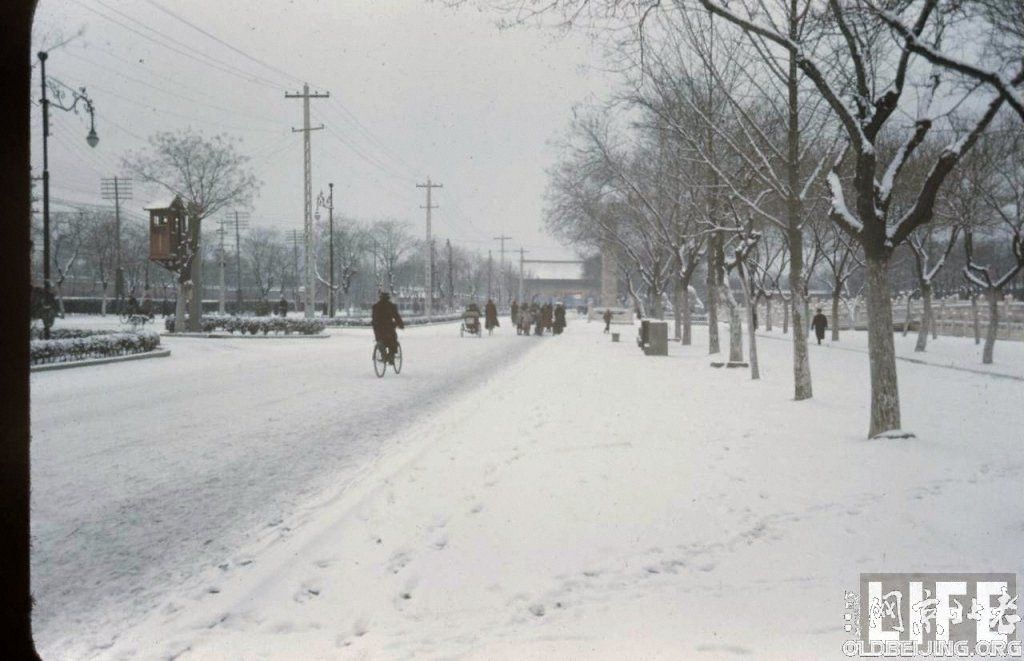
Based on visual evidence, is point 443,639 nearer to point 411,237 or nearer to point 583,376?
point 583,376

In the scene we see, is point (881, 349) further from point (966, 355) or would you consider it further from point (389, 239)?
point (389, 239)

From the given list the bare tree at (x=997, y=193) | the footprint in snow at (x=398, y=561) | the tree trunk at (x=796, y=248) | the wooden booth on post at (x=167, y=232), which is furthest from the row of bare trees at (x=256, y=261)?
the footprint in snow at (x=398, y=561)

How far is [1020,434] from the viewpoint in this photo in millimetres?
8266

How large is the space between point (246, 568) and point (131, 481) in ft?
9.65

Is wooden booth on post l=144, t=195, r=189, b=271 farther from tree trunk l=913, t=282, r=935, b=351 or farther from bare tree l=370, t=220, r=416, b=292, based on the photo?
bare tree l=370, t=220, r=416, b=292

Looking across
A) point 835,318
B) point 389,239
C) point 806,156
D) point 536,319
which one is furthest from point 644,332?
point 389,239

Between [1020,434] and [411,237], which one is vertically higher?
[411,237]

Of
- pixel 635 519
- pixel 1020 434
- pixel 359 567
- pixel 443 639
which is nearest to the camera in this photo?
pixel 443 639

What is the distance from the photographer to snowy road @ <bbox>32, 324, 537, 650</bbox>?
4238mm

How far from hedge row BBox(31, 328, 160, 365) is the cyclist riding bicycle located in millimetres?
7921

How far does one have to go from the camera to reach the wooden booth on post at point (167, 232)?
32.8m

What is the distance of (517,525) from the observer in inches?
194

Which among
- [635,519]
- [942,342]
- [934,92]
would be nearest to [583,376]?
[934,92]

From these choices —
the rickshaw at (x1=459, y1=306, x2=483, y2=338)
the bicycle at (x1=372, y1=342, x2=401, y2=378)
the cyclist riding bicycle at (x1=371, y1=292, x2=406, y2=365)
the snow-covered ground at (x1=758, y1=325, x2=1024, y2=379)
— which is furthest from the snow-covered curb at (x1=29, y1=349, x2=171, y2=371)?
the snow-covered ground at (x1=758, y1=325, x2=1024, y2=379)
